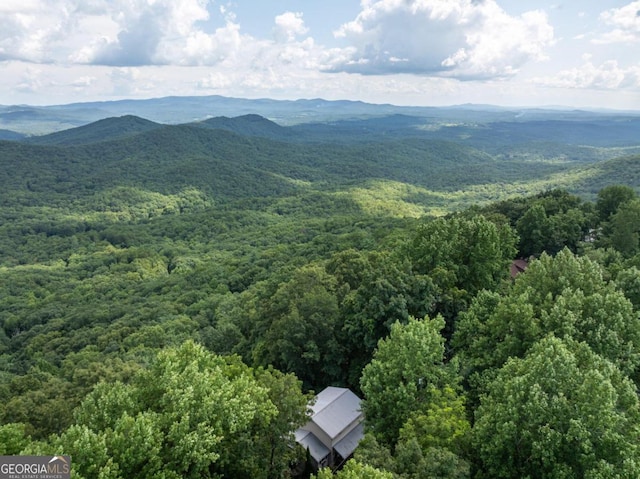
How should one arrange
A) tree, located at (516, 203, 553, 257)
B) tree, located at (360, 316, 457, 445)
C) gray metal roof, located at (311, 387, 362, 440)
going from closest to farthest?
tree, located at (360, 316, 457, 445) → gray metal roof, located at (311, 387, 362, 440) → tree, located at (516, 203, 553, 257)

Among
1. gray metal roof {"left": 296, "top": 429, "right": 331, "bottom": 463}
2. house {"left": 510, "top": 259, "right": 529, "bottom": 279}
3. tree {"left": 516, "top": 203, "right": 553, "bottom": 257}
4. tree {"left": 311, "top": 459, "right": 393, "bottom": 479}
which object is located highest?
tree {"left": 311, "top": 459, "right": 393, "bottom": 479}

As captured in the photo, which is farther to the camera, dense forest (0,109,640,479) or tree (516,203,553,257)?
tree (516,203,553,257)

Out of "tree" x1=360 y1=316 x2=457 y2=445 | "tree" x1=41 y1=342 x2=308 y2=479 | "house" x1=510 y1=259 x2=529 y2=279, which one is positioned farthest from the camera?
"house" x1=510 y1=259 x2=529 y2=279

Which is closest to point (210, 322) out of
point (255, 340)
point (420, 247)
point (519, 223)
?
point (255, 340)

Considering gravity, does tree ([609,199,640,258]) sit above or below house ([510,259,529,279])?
above

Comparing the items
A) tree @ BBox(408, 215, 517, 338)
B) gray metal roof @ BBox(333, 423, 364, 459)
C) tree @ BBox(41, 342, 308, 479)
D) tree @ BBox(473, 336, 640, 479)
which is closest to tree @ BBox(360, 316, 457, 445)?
tree @ BBox(473, 336, 640, 479)

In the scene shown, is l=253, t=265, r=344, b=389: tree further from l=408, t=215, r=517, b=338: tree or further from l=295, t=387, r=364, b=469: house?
l=408, t=215, r=517, b=338: tree

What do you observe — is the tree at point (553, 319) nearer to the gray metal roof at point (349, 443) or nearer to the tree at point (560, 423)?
the tree at point (560, 423)

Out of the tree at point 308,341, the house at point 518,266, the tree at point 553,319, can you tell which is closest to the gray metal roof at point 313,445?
the tree at point 308,341
